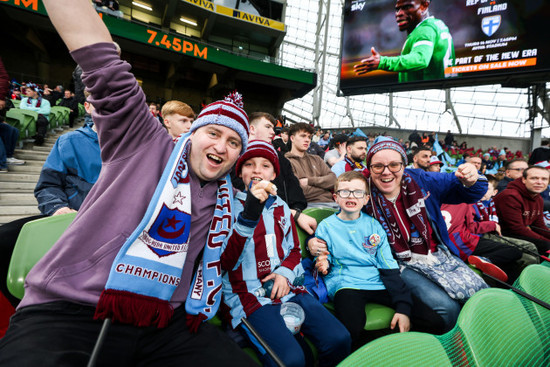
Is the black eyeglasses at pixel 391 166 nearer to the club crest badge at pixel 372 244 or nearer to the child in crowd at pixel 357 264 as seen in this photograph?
the child in crowd at pixel 357 264

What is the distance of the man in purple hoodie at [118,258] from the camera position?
945 mm

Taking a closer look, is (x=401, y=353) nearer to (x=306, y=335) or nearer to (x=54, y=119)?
(x=306, y=335)

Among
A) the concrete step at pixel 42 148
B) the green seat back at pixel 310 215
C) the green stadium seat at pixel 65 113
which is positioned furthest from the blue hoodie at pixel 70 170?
the green stadium seat at pixel 65 113

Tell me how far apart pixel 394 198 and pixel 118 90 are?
1992 millimetres

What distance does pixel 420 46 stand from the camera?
1059 cm

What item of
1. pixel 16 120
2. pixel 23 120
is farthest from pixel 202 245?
pixel 23 120

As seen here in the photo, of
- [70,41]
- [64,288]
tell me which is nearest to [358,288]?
[64,288]

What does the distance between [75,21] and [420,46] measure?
42.0 ft

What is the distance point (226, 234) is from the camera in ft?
4.23

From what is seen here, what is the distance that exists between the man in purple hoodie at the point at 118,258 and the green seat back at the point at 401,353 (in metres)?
0.57

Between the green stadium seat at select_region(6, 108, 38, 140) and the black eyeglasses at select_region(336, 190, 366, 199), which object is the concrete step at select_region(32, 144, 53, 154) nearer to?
the green stadium seat at select_region(6, 108, 38, 140)

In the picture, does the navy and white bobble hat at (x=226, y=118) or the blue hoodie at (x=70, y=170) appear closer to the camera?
the navy and white bobble hat at (x=226, y=118)

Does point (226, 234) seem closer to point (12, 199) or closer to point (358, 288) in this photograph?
point (358, 288)

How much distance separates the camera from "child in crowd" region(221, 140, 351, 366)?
4.10 ft
